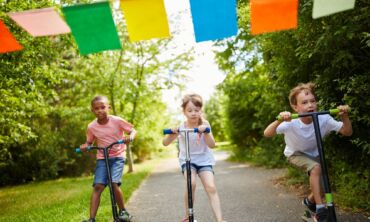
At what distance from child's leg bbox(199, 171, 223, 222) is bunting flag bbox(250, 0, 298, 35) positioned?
1786 mm

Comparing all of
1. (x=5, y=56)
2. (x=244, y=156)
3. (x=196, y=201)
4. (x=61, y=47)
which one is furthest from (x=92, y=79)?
(x=196, y=201)

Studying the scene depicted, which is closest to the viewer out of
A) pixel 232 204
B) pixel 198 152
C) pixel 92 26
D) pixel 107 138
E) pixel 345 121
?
pixel 345 121

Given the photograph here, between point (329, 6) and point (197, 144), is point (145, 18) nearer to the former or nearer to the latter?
point (197, 144)

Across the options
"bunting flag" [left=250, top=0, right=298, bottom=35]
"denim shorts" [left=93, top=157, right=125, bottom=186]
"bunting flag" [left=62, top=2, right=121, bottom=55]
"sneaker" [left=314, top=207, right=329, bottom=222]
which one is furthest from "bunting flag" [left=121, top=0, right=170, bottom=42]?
"sneaker" [left=314, top=207, right=329, bottom=222]

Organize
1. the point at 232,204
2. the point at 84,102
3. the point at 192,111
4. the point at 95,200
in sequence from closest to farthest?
1. the point at 192,111
2. the point at 95,200
3. the point at 232,204
4. the point at 84,102

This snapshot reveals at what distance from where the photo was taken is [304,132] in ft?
14.9

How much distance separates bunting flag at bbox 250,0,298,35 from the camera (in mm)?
4121

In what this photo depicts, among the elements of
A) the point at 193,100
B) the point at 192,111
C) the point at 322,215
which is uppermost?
the point at 193,100

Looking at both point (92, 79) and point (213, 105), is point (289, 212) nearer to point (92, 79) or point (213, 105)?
point (92, 79)

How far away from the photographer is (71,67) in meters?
18.3

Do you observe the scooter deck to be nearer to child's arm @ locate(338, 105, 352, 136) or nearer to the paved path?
the paved path

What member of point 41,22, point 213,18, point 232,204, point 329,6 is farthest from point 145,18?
point 232,204

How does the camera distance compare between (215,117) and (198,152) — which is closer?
(198,152)

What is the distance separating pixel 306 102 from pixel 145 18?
2.02 m
